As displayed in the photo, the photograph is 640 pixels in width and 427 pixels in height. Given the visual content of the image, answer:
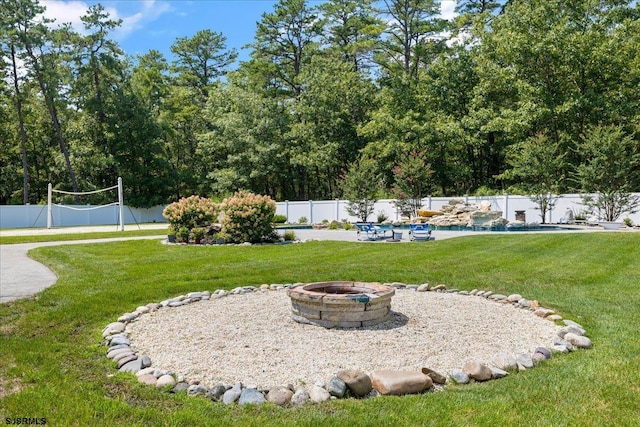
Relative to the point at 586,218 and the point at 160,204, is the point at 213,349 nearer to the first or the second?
the point at 586,218

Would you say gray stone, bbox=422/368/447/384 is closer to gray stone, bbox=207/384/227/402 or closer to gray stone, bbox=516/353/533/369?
gray stone, bbox=516/353/533/369

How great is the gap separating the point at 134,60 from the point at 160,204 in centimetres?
1333

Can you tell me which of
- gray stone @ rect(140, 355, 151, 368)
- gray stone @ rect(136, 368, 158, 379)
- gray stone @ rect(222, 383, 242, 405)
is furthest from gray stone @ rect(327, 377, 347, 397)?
gray stone @ rect(140, 355, 151, 368)

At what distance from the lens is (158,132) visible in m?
36.4

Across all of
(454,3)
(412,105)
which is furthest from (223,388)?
(454,3)

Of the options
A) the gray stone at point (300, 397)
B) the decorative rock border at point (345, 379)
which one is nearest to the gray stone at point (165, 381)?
the decorative rock border at point (345, 379)

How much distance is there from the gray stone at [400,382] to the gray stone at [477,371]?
1.14ft

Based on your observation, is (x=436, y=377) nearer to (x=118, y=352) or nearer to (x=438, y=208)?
(x=118, y=352)

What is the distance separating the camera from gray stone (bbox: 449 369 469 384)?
3465 mm

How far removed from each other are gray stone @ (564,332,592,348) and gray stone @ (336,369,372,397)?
2.20 meters

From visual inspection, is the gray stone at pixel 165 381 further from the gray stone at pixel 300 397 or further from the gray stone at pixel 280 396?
the gray stone at pixel 300 397

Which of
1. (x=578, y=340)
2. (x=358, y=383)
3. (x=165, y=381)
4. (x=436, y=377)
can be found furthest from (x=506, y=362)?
(x=165, y=381)

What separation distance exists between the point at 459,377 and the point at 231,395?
1.66 meters

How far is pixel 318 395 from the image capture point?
3.17m
